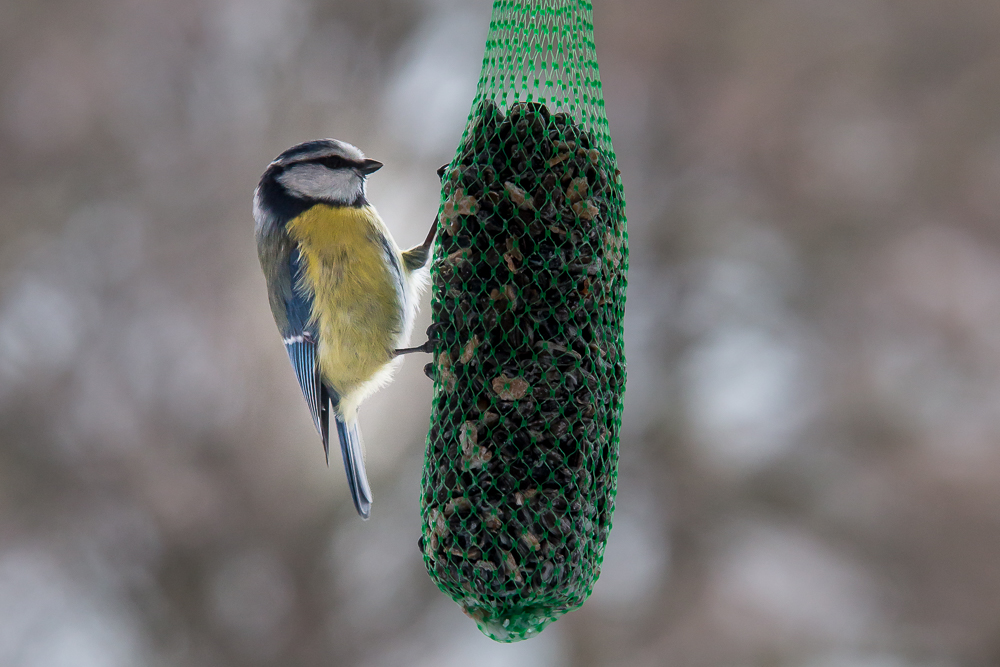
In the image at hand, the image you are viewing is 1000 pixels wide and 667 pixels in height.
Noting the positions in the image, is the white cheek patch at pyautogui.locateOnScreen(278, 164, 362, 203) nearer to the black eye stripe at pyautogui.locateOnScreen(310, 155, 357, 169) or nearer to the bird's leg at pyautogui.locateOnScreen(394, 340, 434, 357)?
the black eye stripe at pyautogui.locateOnScreen(310, 155, 357, 169)

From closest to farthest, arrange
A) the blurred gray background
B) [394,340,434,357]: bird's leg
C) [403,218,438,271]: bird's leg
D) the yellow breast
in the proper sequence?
[394,340,434,357]: bird's leg < the yellow breast < [403,218,438,271]: bird's leg < the blurred gray background

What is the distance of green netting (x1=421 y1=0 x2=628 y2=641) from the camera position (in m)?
1.84

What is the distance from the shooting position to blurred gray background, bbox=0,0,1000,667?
3.62 m

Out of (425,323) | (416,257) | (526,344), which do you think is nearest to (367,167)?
(416,257)

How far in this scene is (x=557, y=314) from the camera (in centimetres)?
192

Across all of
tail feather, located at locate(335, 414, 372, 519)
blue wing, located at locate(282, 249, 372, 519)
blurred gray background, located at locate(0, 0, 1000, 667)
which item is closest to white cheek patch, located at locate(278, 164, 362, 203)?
blue wing, located at locate(282, 249, 372, 519)

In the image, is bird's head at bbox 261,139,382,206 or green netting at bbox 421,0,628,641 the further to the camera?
bird's head at bbox 261,139,382,206

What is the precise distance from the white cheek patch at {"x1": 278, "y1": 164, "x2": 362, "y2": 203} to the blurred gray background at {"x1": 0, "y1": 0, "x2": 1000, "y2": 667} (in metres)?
1.18

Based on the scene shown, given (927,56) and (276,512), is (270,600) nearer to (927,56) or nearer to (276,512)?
(276,512)

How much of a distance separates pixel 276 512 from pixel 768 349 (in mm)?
2264

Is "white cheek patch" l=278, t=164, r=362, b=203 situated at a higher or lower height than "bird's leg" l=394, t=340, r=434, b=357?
higher

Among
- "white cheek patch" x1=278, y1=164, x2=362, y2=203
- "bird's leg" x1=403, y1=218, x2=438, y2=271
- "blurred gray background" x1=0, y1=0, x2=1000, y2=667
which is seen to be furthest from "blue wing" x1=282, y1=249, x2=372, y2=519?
"blurred gray background" x1=0, y1=0, x2=1000, y2=667

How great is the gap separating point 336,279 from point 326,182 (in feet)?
0.93

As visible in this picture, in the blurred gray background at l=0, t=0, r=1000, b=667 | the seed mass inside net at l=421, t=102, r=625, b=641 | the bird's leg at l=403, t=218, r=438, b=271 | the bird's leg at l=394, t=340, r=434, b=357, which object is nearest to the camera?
the seed mass inside net at l=421, t=102, r=625, b=641
